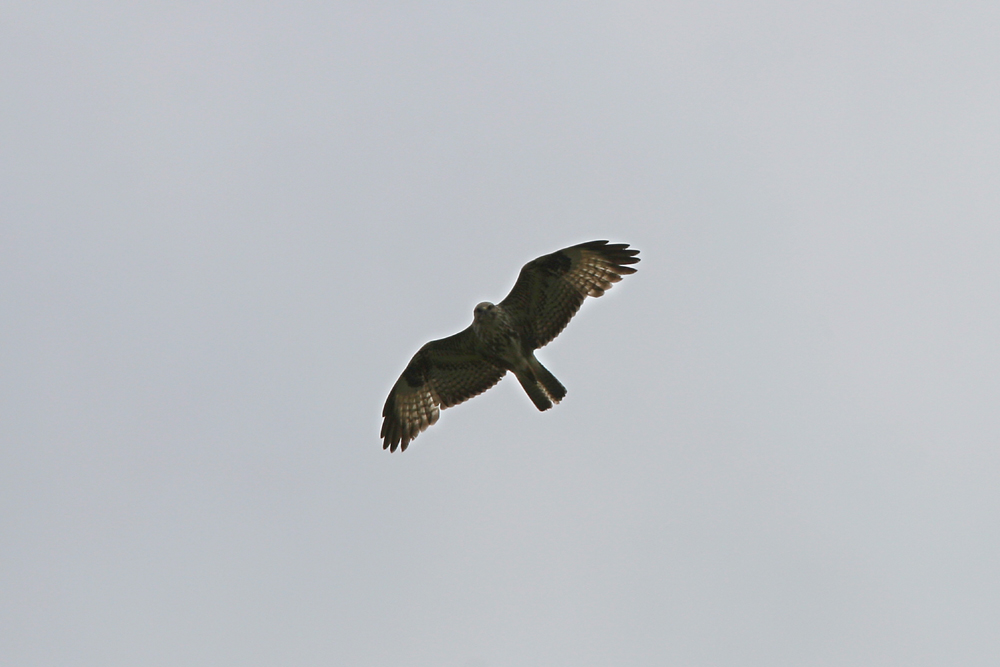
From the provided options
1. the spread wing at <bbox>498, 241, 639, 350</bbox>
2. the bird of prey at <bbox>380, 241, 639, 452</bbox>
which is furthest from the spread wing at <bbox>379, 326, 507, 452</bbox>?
the spread wing at <bbox>498, 241, 639, 350</bbox>

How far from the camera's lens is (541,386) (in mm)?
12859

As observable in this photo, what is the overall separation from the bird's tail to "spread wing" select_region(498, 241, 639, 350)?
0.88 ft

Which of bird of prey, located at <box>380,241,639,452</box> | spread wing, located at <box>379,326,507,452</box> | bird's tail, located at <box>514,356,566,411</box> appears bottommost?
bird's tail, located at <box>514,356,566,411</box>

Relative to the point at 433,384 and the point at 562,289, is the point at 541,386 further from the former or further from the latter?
the point at 433,384

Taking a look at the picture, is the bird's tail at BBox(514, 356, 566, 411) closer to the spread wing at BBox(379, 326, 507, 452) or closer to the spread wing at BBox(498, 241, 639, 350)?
the spread wing at BBox(498, 241, 639, 350)

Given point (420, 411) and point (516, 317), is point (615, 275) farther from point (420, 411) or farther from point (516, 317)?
point (420, 411)

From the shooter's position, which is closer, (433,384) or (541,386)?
(541,386)

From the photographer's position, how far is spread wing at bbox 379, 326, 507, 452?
534 inches

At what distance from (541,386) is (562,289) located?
116cm

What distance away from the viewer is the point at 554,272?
1300cm

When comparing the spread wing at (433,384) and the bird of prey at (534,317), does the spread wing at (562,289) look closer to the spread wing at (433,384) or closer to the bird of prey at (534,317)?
the bird of prey at (534,317)

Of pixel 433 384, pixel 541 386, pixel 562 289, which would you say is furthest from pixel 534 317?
pixel 433 384

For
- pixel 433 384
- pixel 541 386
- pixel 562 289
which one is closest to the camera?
pixel 541 386

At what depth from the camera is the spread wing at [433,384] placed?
13.6 m
